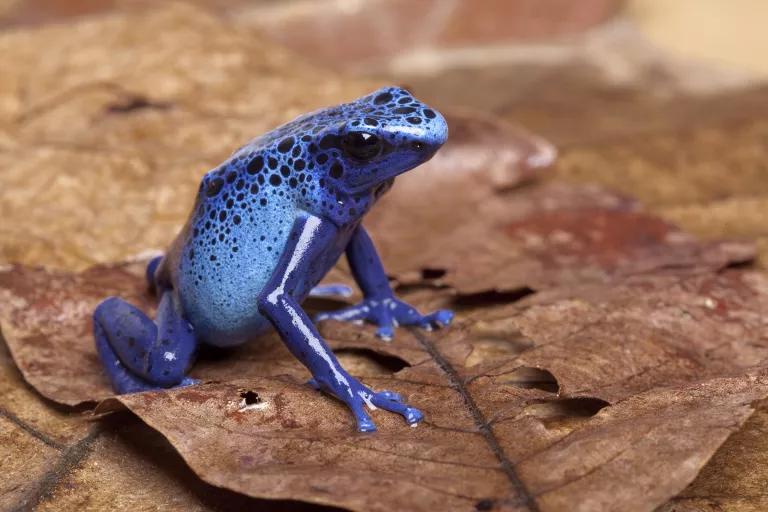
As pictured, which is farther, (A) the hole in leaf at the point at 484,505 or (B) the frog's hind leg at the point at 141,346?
(B) the frog's hind leg at the point at 141,346

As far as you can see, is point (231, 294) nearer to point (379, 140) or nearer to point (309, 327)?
point (309, 327)

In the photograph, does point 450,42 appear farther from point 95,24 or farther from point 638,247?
point 638,247

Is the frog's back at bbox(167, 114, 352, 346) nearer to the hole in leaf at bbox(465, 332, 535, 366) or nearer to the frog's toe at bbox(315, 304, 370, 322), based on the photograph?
the frog's toe at bbox(315, 304, 370, 322)

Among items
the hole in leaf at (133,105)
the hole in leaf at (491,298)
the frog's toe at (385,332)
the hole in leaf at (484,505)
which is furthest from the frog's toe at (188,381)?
the hole in leaf at (133,105)

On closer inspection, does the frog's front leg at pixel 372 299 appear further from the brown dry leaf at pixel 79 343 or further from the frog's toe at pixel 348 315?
the brown dry leaf at pixel 79 343

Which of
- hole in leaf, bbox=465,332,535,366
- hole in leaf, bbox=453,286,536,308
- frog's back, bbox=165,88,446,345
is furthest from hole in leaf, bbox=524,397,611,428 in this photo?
frog's back, bbox=165,88,446,345

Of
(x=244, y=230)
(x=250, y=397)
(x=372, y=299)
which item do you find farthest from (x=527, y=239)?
(x=250, y=397)

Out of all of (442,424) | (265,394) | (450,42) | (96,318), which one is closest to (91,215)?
(96,318)

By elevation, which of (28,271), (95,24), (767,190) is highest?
(95,24)
